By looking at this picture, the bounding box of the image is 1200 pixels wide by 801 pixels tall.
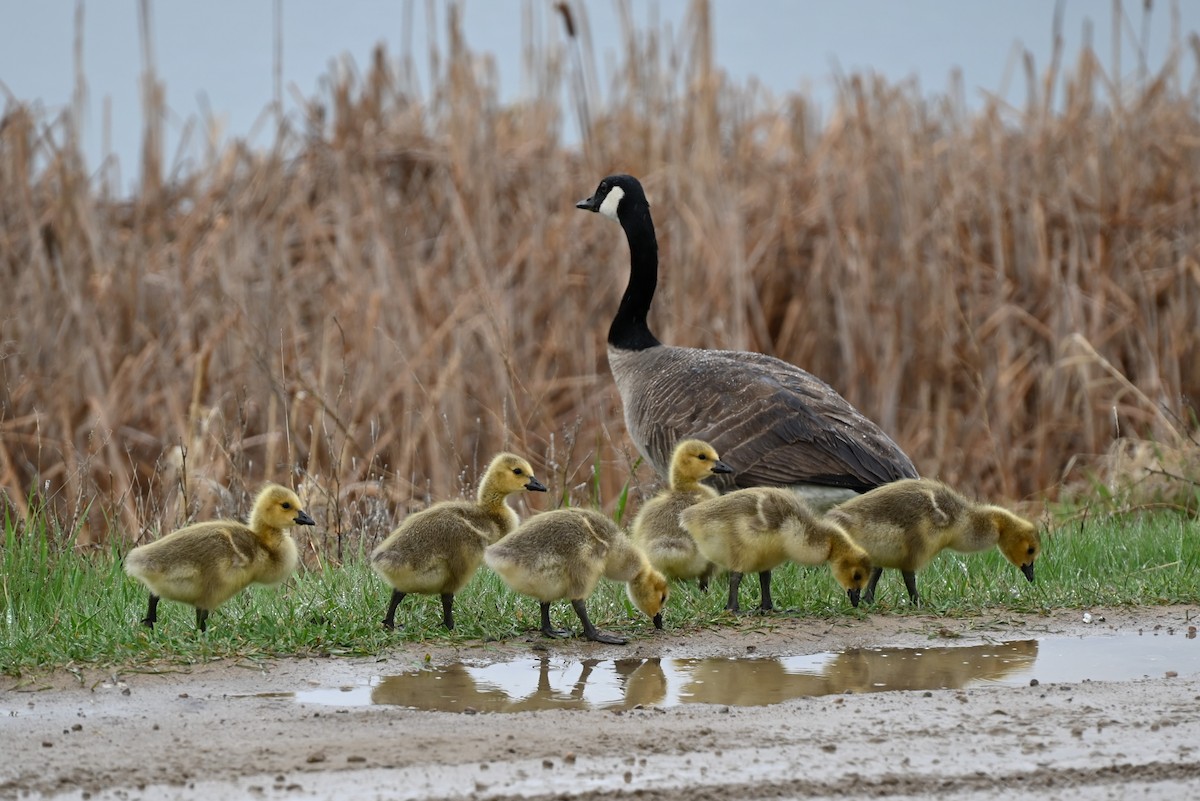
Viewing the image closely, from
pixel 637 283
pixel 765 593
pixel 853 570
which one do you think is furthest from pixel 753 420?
pixel 637 283

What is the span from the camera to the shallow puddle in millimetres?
5055

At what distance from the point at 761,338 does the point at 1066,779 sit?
28.9 feet

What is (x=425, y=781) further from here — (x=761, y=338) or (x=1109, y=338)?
(x=1109, y=338)

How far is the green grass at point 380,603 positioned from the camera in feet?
18.4

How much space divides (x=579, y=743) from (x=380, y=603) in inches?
83.7

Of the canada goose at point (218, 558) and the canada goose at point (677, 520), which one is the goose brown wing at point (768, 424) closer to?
the canada goose at point (677, 520)

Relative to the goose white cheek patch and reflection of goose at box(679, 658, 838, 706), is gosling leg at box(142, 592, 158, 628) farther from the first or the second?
the goose white cheek patch

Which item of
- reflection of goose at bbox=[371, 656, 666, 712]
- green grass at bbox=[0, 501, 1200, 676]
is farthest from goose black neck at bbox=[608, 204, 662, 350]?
reflection of goose at bbox=[371, 656, 666, 712]

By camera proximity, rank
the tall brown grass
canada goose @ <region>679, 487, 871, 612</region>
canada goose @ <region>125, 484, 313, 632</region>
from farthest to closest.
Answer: the tall brown grass, canada goose @ <region>679, 487, 871, 612</region>, canada goose @ <region>125, 484, 313, 632</region>

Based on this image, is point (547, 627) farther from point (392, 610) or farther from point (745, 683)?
point (745, 683)

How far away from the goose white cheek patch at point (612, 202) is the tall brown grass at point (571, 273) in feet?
4.14

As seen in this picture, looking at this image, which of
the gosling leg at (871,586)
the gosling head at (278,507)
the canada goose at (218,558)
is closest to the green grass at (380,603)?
the gosling leg at (871,586)

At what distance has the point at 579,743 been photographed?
4391mm

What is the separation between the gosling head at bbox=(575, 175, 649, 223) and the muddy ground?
5.71 metres
